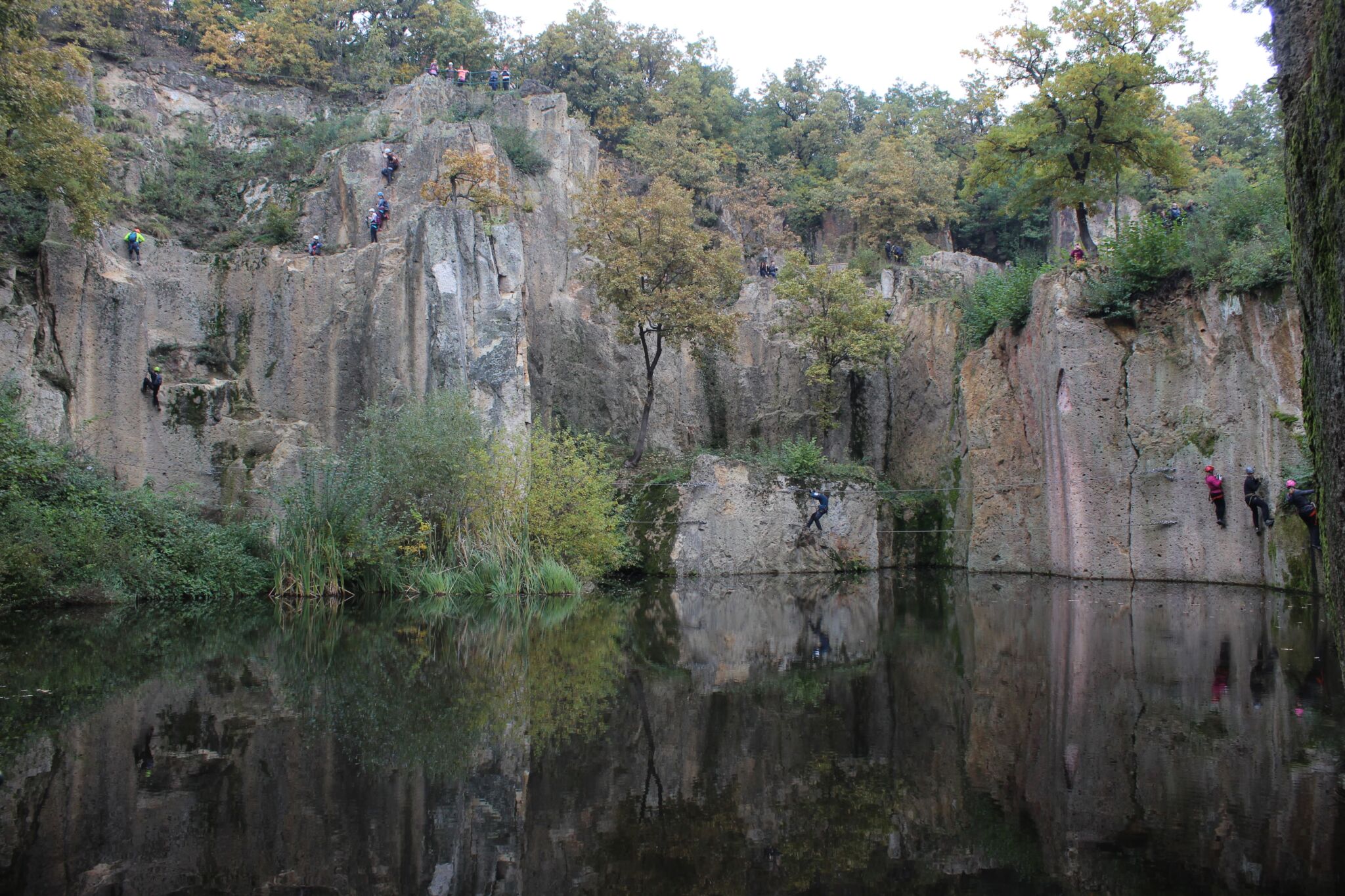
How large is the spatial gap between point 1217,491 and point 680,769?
53.6 ft

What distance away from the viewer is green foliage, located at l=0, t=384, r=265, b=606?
585 inches

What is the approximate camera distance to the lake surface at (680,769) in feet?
12.4

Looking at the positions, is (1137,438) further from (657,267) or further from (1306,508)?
(657,267)

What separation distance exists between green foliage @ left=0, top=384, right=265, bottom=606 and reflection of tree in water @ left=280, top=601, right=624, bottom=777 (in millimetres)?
5437

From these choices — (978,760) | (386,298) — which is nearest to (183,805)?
(978,760)

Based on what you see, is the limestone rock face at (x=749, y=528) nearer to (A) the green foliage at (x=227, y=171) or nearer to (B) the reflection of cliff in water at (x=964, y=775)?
(B) the reflection of cliff in water at (x=964, y=775)

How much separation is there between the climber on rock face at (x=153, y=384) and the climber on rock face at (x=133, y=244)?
3290 millimetres

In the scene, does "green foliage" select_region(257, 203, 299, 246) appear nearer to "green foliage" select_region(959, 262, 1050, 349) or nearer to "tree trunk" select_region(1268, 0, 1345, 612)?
"green foliage" select_region(959, 262, 1050, 349)

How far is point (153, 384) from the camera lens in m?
23.0

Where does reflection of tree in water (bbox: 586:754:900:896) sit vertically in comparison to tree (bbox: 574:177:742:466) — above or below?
below

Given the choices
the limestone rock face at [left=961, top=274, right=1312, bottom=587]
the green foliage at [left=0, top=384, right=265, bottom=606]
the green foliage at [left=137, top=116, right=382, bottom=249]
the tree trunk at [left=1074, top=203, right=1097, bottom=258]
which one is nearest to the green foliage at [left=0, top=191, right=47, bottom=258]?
the green foliage at [left=137, top=116, right=382, bottom=249]

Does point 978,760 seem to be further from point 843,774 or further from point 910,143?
point 910,143

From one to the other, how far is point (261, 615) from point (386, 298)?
12.8 m

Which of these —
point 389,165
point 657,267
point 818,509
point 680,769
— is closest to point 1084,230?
point 818,509
